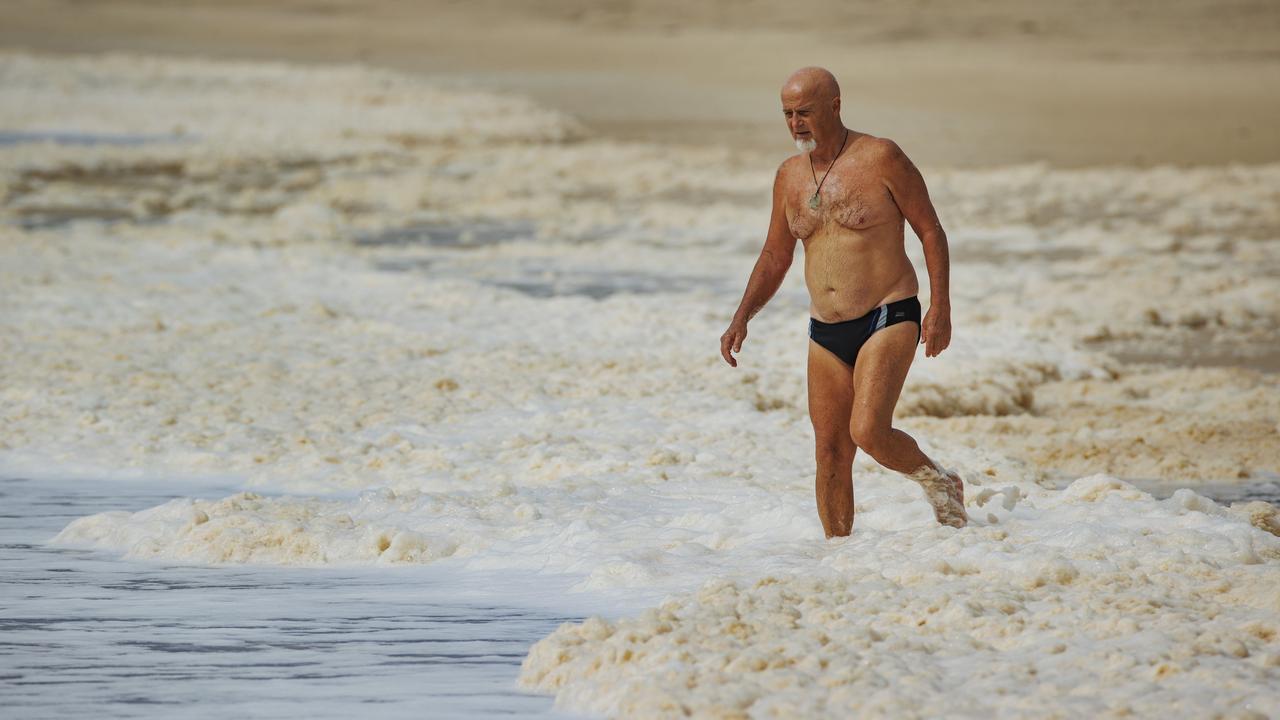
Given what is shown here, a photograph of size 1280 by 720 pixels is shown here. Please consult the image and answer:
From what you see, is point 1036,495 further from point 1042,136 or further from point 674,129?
point 674,129

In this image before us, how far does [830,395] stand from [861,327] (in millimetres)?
210

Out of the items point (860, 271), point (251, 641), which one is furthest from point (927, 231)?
point (251, 641)

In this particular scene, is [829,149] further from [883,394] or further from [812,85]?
[883,394]

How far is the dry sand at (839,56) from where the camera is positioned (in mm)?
20672

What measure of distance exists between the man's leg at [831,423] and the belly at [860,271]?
0.43ft

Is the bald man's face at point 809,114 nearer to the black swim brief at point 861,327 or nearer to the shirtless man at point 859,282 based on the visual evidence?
the shirtless man at point 859,282

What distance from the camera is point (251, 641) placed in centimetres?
392

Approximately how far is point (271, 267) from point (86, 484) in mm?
6106

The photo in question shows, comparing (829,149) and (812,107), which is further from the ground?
(812,107)

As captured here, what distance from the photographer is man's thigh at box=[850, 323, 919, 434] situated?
428cm

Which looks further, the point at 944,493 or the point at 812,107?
the point at 944,493

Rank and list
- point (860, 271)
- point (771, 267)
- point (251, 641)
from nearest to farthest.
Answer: point (251, 641) < point (860, 271) < point (771, 267)

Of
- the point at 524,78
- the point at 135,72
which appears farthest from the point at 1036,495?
the point at 135,72

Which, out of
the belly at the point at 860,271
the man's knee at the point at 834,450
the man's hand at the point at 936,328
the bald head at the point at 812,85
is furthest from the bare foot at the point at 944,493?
the bald head at the point at 812,85
